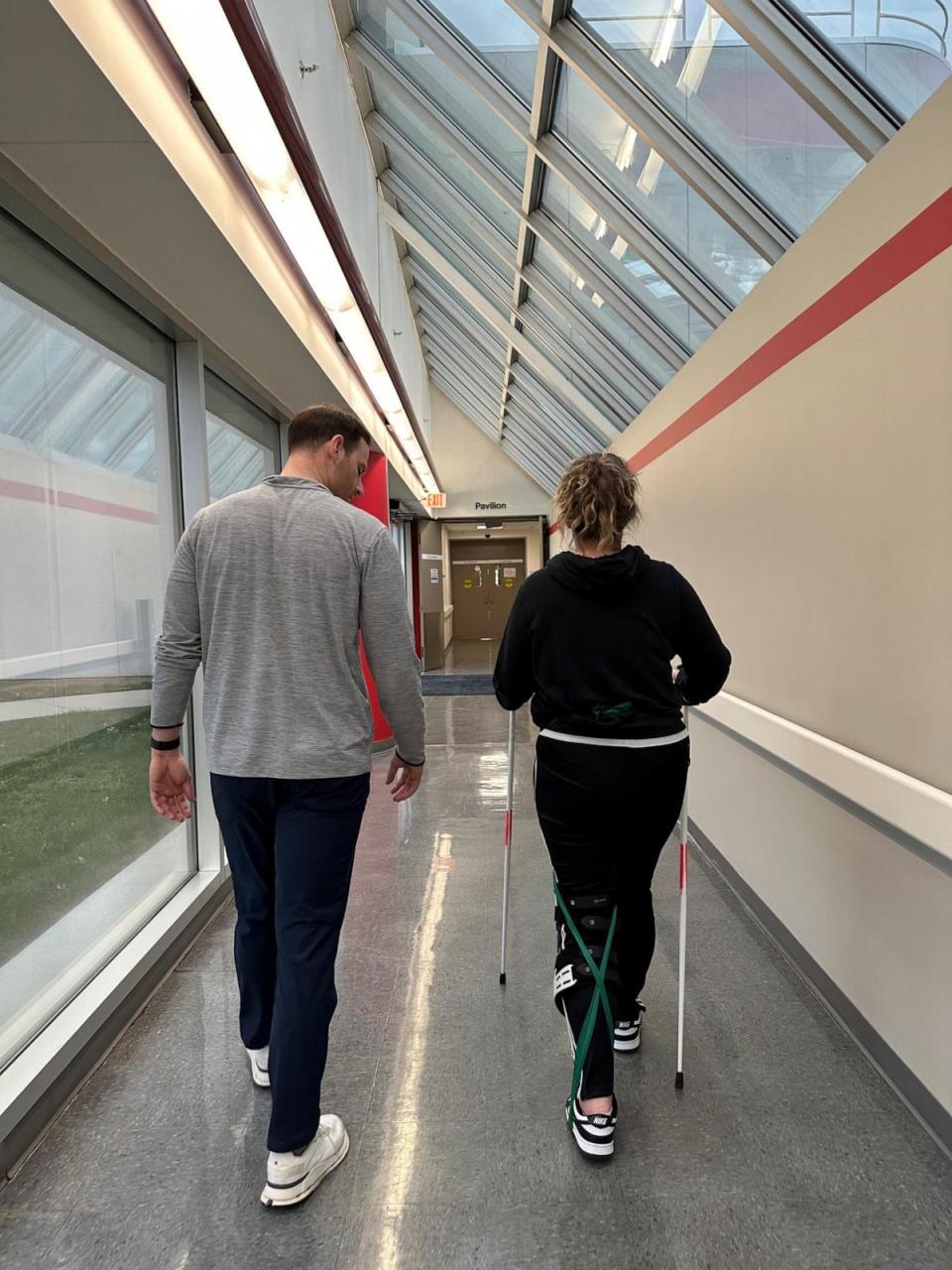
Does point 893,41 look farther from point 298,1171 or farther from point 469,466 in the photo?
point 469,466

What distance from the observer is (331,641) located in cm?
188

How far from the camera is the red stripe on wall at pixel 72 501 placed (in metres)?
2.36

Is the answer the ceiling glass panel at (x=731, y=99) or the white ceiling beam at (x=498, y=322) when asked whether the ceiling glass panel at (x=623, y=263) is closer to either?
the ceiling glass panel at (x=731, y=99)

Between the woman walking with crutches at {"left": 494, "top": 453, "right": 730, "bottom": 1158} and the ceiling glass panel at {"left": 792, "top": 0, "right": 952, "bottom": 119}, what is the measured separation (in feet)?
4.64

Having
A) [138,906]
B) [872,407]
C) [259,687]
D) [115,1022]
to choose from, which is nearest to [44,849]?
[115,1022]

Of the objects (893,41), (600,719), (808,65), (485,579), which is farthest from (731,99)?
(485,579)

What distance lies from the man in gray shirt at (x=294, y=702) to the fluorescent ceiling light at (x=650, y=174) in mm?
2827

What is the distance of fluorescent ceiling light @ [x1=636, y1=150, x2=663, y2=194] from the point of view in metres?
3.77

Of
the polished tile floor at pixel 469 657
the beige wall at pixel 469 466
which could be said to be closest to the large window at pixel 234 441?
the polished tile floor at pixel 469 657

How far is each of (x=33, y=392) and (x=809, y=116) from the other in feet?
8.73

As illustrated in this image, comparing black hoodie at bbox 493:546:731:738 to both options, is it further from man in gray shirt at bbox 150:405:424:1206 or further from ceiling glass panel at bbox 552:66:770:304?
ceiling glass panel at bbox 552:66:770:304

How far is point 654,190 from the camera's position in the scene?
156 inches

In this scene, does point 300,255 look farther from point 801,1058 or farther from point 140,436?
point 801,1058

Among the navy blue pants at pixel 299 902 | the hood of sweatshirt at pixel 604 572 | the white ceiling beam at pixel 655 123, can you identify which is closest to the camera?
the navy blue pants at pixel 299 902
